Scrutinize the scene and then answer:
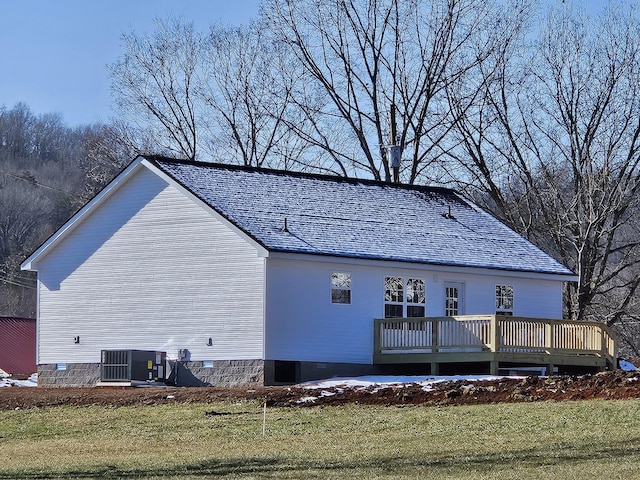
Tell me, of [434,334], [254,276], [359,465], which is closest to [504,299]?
[434,334]

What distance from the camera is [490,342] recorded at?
3459cm

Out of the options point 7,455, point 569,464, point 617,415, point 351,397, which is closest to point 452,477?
point 569,464

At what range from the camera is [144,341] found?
36.2m

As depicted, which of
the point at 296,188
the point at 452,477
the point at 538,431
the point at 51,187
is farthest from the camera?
the point at 51,187

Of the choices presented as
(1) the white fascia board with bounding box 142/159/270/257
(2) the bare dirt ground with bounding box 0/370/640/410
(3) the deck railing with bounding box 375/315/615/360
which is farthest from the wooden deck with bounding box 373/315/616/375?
(2) the bare dirt ground with bounding box 0/370/640/410

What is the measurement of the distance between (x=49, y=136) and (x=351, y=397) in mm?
115230

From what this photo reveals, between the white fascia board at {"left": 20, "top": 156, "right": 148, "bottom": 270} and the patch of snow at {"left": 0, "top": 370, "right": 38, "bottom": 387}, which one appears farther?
the patch of snow at {"left": 0, "top": 370, "right": 38, "bottom": 387}

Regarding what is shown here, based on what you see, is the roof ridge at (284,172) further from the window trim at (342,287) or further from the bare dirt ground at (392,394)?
the bare dirt ground at (392,394)

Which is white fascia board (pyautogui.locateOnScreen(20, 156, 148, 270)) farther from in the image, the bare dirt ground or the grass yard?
the grass yard

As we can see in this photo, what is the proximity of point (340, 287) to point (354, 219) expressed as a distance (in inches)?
118

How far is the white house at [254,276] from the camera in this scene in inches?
1362

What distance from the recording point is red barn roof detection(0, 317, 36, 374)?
48500 millimetres

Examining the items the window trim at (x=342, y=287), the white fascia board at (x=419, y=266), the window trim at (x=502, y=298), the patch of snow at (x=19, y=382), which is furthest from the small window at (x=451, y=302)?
the patch of snow at (x=19, y=382)

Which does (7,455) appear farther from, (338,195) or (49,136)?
(49,136)
